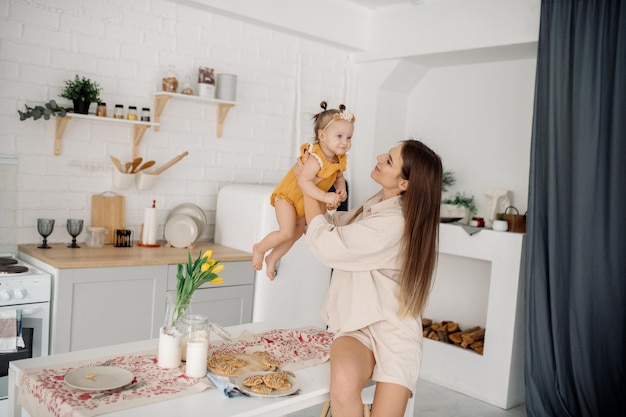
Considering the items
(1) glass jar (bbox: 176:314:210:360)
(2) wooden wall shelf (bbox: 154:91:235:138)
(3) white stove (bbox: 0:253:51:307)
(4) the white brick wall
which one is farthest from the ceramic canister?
(1) glass jar (bbox: 176:314:210:360)

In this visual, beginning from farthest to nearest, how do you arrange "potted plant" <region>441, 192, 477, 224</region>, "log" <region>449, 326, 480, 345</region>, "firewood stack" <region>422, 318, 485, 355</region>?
"potted plant" <region>441, 192, 477, 224</region> < "log" <region>449, 326, 480, 345</region> < "firewood stack" <region>422, 318, 485, 355</region>

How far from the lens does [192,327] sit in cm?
203

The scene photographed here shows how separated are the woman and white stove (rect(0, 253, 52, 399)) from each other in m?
1.62

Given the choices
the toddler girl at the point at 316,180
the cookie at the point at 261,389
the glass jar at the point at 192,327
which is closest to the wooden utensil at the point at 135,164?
the toddler girl at the point at 316,180

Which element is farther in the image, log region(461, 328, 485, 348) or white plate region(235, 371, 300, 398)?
log region(461, 328, 485, 348)

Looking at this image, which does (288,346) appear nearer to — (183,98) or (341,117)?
(341,117)

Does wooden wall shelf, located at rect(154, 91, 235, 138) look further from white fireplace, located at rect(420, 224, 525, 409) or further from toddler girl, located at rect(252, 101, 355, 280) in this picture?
white fireplace, located at rect(420, 224, 525, 409)

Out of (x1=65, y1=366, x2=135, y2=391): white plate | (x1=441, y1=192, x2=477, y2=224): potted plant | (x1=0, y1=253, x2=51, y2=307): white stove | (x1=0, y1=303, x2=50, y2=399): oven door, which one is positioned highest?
(x1=441, y1=192, x2=477, y2=224): potted plant

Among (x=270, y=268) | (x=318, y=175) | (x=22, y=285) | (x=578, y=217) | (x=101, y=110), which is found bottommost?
(x=22, y=285)

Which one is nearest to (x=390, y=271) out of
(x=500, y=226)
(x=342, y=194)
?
(x=342, y=194)

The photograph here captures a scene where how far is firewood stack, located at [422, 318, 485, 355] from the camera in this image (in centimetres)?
440

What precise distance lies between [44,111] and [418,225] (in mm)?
2374

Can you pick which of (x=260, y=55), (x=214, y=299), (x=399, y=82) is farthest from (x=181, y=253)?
(x=399, y=82)

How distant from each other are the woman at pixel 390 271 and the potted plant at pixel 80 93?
1935 mm
